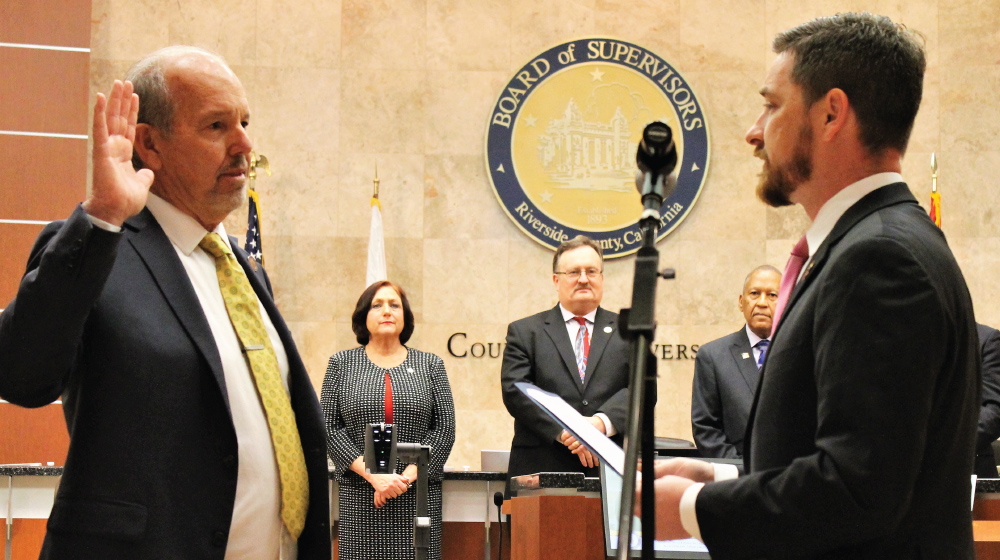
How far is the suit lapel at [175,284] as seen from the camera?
1.64m

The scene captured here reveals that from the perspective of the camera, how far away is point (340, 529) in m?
4.76

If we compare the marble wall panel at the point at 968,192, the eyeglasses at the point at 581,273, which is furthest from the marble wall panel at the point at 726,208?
the eyeglasses at the point at 581,273

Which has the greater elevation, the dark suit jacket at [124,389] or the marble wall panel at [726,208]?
the marble wall panel at [726,208]

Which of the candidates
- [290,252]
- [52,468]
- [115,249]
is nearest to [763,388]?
[115,249]

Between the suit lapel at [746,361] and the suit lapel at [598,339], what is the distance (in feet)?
2.03

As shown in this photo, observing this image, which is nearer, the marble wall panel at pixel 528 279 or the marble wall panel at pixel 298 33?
the marble wall panel at pixel 528 279

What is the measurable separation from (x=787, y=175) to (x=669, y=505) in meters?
0.59

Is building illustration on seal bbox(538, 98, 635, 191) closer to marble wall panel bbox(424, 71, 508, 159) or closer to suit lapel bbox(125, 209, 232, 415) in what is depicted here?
marble wall panel bbox(424, 71, 508, 159)

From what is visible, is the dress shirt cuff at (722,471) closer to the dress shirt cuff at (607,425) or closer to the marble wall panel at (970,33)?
the dress shirt cuff at (607,425)

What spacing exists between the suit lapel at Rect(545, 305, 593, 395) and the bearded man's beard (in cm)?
305

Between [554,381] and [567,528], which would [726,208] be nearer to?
[554,381]

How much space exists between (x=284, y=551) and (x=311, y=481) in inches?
5.5

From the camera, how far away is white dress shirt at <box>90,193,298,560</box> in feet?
5.54

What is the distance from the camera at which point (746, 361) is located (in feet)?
15.0
